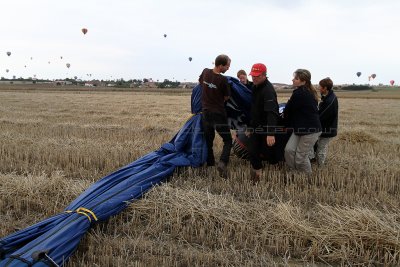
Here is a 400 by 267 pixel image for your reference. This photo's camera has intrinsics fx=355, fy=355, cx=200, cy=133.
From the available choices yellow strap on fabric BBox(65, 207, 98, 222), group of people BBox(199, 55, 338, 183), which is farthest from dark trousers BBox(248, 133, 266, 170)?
yellow strap on fabric BBox(65, 207, 98, 222)

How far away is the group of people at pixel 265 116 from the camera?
5.04 metres

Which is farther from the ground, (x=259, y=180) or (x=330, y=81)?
(x=330, y=81)

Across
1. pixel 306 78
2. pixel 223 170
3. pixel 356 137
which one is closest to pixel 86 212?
pixel 223 170

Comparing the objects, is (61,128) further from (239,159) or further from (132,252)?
(132,252)

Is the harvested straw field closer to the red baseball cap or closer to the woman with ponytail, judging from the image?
the woman with ponytail

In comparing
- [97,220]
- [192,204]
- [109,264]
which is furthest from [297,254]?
[97,220]

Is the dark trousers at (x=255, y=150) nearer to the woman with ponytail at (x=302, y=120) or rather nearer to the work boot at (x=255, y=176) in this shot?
the work boot at (x=255, y=176)

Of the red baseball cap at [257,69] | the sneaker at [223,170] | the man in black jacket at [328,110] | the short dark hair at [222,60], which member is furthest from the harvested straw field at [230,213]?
the short dark hair at [222,60]

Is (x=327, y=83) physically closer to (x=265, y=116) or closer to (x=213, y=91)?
(x=265, y=116)

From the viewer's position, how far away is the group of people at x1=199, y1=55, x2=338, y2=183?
504 centimetres

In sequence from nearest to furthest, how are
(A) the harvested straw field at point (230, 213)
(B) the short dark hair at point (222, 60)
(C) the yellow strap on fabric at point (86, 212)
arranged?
(A) the harvested straw field at point (230, 213)
(C) the yellow strap on fabric at point (86, 212)
(B) the short dark hair at point (222, 60)

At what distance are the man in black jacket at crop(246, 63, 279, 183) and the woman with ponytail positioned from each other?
338 mm

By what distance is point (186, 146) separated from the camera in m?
5.76

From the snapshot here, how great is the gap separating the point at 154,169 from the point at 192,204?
2.95ft
